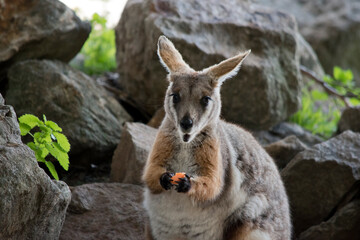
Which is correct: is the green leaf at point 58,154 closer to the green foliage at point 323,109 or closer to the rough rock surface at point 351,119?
the rough rock surface at point 351,119

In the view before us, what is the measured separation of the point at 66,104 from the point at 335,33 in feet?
30.1

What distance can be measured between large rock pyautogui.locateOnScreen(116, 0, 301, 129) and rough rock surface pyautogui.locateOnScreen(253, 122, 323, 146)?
192 millimetres

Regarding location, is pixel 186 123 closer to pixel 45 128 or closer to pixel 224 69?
pixel 224 69

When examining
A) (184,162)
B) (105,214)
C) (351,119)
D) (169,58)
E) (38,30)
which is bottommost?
(105,214)

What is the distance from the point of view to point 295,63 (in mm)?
7840

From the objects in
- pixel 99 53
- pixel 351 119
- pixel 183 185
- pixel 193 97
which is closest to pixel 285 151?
pixel 351 119

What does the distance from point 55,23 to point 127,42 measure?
4.73ft

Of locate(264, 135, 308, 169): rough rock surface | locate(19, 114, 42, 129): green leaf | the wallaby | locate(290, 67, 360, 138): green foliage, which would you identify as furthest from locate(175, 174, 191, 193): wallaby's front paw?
locate(290, 67, 360, 138): green foliage

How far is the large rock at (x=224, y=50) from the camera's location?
7090 millimetres

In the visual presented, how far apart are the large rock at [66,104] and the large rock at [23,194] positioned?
1808mm

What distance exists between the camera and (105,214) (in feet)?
17.3

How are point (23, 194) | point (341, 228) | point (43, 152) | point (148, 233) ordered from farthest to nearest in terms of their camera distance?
point (341, 228), point (148, 233), point (43, 152), point (23, 194)

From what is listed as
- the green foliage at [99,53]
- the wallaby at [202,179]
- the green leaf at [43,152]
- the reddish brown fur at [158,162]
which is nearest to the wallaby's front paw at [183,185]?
the wallaby at [202,179]

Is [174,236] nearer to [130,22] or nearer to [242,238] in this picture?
[242,238]
